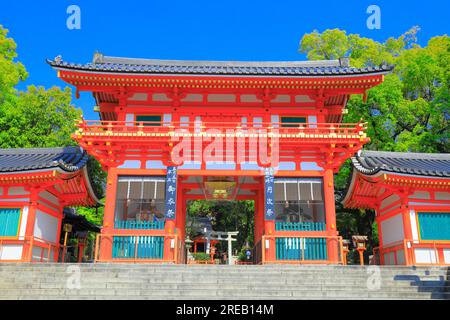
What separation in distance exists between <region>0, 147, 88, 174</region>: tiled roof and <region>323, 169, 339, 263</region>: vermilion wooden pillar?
1047 cm

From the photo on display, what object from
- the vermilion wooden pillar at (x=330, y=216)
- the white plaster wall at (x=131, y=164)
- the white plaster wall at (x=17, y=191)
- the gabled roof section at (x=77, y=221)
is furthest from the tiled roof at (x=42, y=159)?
the vermilion wooden pillar at (x=330, y=216)

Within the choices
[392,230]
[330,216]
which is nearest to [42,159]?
[330,216]

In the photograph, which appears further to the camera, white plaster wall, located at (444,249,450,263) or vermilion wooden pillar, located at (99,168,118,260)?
white plaster wall, located at (444,249,450,263)

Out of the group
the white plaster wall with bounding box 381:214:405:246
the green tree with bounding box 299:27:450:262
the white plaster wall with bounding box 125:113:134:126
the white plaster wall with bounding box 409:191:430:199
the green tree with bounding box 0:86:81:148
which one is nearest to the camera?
the white plaster wall with bounding box 409:191:430:199

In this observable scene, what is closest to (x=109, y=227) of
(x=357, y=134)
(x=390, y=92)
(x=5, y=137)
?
(x=357, y=134)

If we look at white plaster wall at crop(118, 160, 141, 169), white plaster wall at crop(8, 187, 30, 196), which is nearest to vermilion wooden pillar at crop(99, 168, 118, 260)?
white plaster wall at crop(118, 160, 141, 169)

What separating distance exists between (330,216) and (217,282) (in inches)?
250

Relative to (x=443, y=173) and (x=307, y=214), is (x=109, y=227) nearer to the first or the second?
(x=307, y=214)

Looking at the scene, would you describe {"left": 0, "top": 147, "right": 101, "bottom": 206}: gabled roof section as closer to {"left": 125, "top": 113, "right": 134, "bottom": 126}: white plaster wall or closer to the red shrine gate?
the red shrine gate

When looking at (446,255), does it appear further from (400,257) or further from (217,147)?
(217,147)

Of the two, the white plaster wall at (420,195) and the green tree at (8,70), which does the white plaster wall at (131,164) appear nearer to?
the white plaster wall at (420,195)

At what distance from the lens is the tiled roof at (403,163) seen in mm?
15109

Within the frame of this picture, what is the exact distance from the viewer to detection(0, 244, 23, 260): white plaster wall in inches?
592

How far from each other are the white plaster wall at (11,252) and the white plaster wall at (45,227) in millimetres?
937
